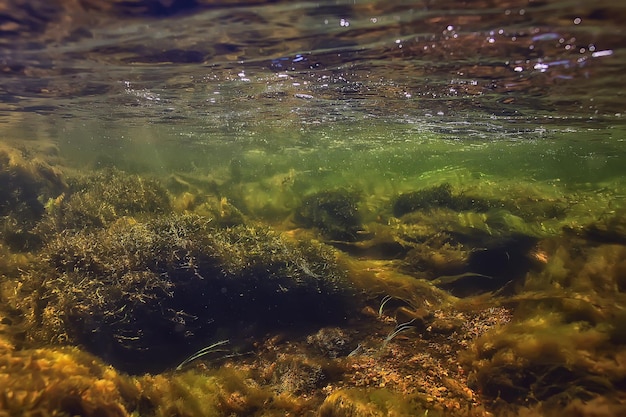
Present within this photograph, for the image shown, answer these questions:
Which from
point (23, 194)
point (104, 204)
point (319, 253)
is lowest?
point (319, 253)

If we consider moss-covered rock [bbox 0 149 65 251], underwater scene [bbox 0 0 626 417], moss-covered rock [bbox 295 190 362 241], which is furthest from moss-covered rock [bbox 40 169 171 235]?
moss-covered rock [bbox 295 190 362 241]

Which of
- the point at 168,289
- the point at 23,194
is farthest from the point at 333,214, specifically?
the point at 23,194

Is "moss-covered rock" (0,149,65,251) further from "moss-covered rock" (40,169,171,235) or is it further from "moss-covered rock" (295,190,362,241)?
"moss-covered rock" (295,190,362,241)

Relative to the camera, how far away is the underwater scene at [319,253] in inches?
200

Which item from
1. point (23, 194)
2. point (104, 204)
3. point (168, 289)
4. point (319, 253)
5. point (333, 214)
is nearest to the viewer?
point (168, 289)

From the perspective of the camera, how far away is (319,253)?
9109 mm

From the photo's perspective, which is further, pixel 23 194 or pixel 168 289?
pixel 23 194

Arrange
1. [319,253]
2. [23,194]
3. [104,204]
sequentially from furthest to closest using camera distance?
[23,194], [104,204], [319,253]

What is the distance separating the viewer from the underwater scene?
5070mm

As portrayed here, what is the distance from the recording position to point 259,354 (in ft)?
22.8

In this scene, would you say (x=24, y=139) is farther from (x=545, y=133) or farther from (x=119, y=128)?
(x=545, y=133)

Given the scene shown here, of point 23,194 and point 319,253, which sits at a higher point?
point 23,194

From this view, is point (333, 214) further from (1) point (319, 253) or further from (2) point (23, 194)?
(2) point (23, 194)

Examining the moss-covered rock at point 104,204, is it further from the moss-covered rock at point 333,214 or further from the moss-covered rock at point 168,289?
the moss-covered rock at point 333,214
